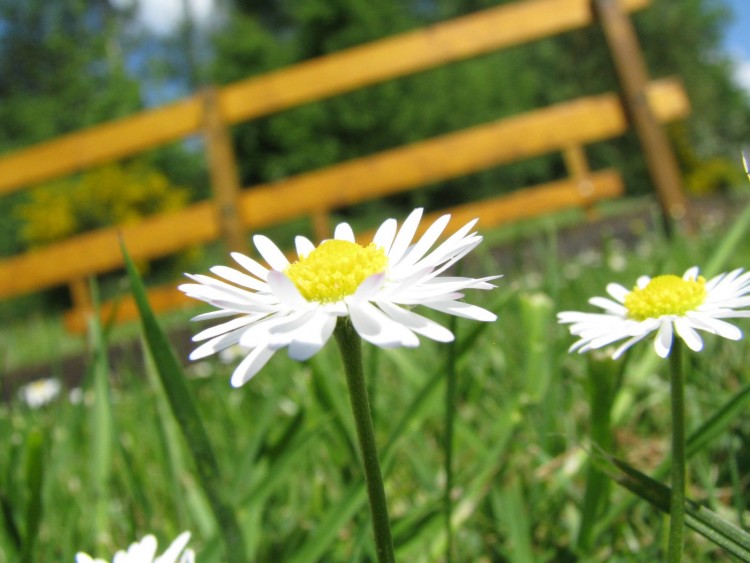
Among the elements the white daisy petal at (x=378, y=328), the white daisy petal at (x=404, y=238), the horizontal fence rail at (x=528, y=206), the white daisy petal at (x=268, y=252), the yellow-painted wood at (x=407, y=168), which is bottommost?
the white daisy petal at (x=378, y=328)

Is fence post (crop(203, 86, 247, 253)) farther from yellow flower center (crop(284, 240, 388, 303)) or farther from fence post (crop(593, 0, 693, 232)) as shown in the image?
yellow flower center (crop(284, 240, 388, 303))

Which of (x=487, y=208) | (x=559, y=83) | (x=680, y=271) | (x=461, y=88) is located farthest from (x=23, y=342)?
(x=559, y=83)

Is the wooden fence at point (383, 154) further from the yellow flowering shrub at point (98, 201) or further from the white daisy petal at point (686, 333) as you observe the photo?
the white daisy petal at point (686, 333)

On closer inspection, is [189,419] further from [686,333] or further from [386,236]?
[686,333]

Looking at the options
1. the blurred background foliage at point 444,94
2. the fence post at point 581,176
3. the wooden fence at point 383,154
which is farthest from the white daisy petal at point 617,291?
the blurred background foliage at point 444,94

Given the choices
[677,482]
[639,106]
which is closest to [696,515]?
[677,482]

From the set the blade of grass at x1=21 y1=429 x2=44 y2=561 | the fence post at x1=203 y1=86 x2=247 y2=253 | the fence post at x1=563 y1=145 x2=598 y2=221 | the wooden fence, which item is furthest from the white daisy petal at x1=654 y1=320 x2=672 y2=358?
the fence post at x1=563 y1=145 x2=598 y2=221
